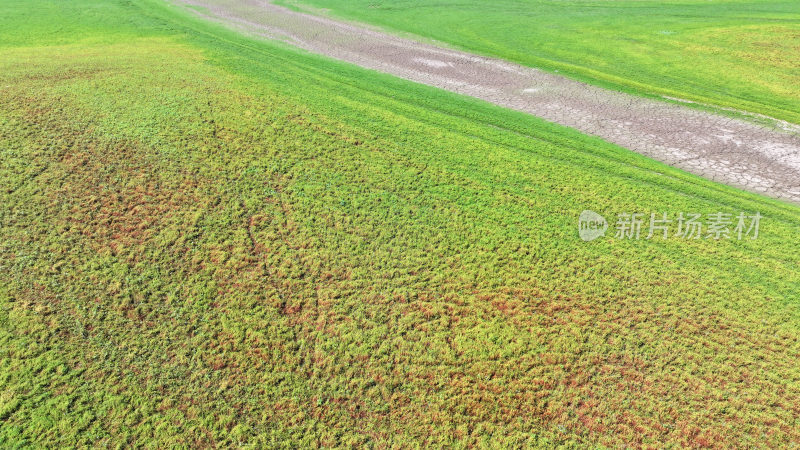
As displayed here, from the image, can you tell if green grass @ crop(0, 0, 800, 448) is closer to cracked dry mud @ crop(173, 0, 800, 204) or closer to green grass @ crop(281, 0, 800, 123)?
cracked dry mud @ crop(173, 0, 800, 204)

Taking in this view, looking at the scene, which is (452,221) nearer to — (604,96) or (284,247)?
(284,247)

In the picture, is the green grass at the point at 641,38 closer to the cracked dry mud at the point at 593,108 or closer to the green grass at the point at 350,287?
the cracked dry mud at the point at 593,108

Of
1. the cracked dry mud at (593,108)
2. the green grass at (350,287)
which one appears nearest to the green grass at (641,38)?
the cracked dry mud at (593,108)

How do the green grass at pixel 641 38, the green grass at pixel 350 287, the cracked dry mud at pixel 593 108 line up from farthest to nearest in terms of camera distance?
the green grass at pixel 641 38 → the cracked dry mud at pixel 593 108 → the green grass at pixel 350 287

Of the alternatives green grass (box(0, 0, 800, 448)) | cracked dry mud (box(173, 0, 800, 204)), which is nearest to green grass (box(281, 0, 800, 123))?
cracked dry mud (box(173, 0, 800, 204))

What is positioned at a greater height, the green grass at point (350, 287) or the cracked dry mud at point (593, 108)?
the cracked dry mud at point (593, 108)

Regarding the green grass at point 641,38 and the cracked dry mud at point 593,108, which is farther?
the green grass at point 641,38
